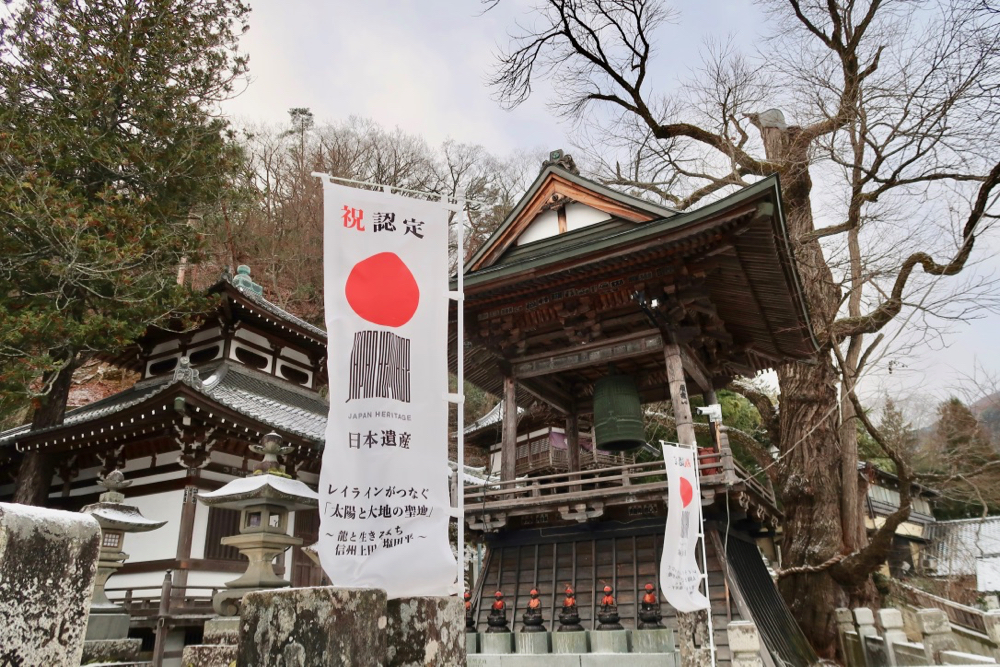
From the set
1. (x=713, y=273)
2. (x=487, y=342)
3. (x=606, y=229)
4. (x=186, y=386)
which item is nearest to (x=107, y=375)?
(x=186, y=386)

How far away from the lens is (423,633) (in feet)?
8.75

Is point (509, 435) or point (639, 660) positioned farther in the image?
point (509, 435)

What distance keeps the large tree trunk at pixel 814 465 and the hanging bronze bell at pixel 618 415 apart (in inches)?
158

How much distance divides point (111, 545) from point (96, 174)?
862 cm

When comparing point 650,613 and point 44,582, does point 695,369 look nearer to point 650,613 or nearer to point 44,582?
point 650,613

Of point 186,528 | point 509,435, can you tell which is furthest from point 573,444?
point 186,528

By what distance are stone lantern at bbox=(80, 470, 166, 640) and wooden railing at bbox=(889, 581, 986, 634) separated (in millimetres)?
17044

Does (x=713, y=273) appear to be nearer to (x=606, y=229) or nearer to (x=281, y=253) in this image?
(x=606, y=229)

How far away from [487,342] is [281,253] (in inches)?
832

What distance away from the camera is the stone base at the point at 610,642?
8414 millimetres

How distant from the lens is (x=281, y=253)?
29.6m

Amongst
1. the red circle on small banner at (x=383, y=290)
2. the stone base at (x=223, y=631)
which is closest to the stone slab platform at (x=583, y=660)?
the stone base at (x=223, y=631)

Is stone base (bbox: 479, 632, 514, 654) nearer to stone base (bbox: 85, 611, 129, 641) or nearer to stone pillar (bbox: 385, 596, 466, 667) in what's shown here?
stone base (bbox: 85, 611, 129, 641)

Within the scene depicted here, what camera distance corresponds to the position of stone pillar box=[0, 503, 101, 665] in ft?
6.88
